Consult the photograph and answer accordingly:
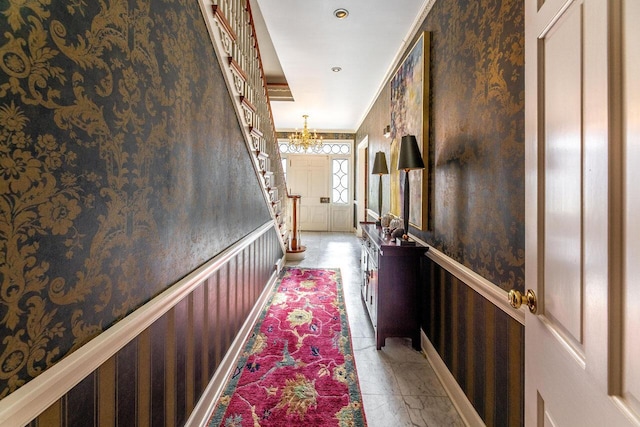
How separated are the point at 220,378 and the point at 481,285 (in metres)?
1.59

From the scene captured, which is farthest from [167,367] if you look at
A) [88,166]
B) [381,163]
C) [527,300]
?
[381,163]

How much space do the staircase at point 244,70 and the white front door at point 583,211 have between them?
5.13 ft

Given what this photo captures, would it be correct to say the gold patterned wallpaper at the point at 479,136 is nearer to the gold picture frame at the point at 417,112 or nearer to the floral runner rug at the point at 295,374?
the gold picture frame at the point at 417,112

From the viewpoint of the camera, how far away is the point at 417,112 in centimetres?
255

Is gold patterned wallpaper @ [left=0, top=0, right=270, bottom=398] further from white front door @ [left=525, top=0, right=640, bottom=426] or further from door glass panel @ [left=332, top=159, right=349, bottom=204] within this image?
door glass panel @ [left=332, top=159, right=349, bottom=204]

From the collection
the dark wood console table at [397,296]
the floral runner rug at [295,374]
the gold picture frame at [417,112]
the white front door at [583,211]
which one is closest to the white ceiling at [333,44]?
the gold picture frame at [417,112]

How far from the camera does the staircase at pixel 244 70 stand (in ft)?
5.88

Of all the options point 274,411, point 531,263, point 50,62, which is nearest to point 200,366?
point 274,411

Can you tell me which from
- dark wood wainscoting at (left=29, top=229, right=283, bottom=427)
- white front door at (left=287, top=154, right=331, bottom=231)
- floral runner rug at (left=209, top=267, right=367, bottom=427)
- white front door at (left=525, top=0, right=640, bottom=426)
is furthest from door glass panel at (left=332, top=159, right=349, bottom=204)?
white front door at (left=525, top=0, right=640, bottom=426)

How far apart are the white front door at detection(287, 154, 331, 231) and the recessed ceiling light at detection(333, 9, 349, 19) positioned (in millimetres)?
5569

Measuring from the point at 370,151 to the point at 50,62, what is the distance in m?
5.50

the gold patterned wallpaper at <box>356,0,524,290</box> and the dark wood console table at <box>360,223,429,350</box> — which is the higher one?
the gold patterned wallpaper at <box>356,0,524,290</box>

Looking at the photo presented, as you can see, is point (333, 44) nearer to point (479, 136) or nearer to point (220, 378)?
point (479, 136)

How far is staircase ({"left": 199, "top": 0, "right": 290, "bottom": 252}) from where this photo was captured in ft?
5.88
